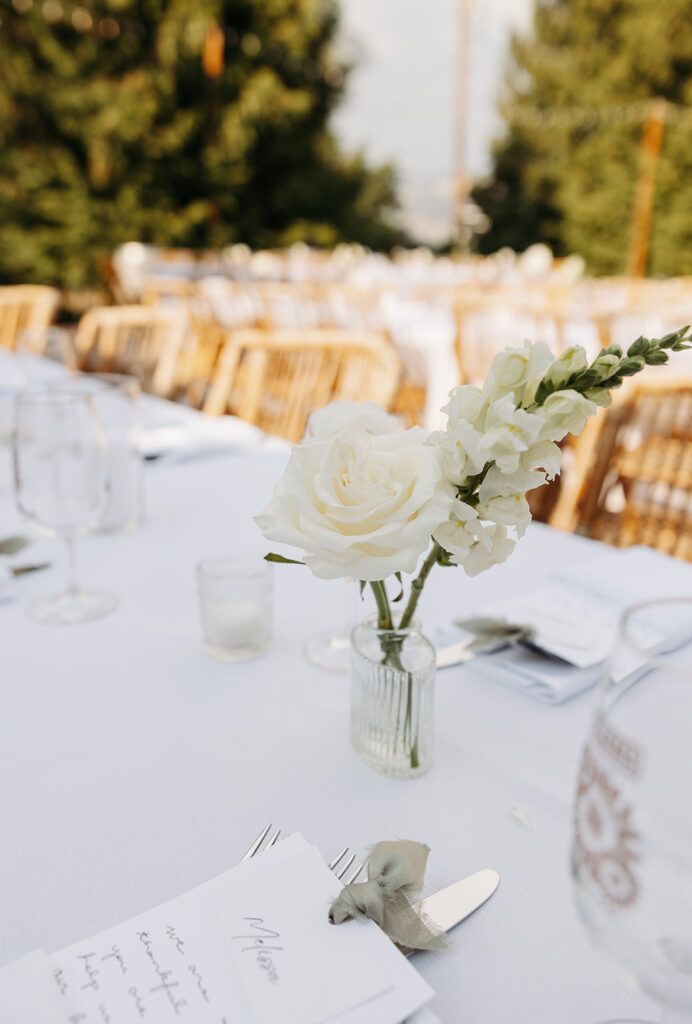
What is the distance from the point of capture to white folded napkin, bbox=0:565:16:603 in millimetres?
898

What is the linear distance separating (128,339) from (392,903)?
2399mm

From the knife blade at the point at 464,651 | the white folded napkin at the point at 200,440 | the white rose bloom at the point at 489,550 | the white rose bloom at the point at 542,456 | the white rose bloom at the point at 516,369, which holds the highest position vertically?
the white rose bloom at the point at 516,369

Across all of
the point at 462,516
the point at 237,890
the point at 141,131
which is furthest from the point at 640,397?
the point at 141,131

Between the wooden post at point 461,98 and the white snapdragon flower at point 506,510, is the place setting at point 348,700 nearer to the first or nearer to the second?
the white snapdragon flower at point 506,510

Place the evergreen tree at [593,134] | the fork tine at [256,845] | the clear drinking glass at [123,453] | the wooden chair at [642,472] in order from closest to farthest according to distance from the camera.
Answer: the fork tine at [256,845]
the clear drinking glass at [123,453]
the wooden chair at [642,472]
the evergreen tree at [593,134]

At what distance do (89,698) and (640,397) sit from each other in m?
1.12

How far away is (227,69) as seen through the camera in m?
11.0

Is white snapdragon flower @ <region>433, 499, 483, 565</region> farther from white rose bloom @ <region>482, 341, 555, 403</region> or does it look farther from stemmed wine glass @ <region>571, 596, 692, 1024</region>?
stemmed wine glass @ <region>571, 596, 692, 1024</region>

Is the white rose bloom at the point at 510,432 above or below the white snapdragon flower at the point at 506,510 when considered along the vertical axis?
above

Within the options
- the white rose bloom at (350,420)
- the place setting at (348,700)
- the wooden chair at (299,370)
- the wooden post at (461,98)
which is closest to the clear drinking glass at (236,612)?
the place setting at (348,700)

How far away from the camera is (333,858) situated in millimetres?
513

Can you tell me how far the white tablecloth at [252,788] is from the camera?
46 centimetres

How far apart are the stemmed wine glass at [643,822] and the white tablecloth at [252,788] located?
138 mm

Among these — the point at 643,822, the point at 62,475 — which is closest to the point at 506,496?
the point at 643,822
